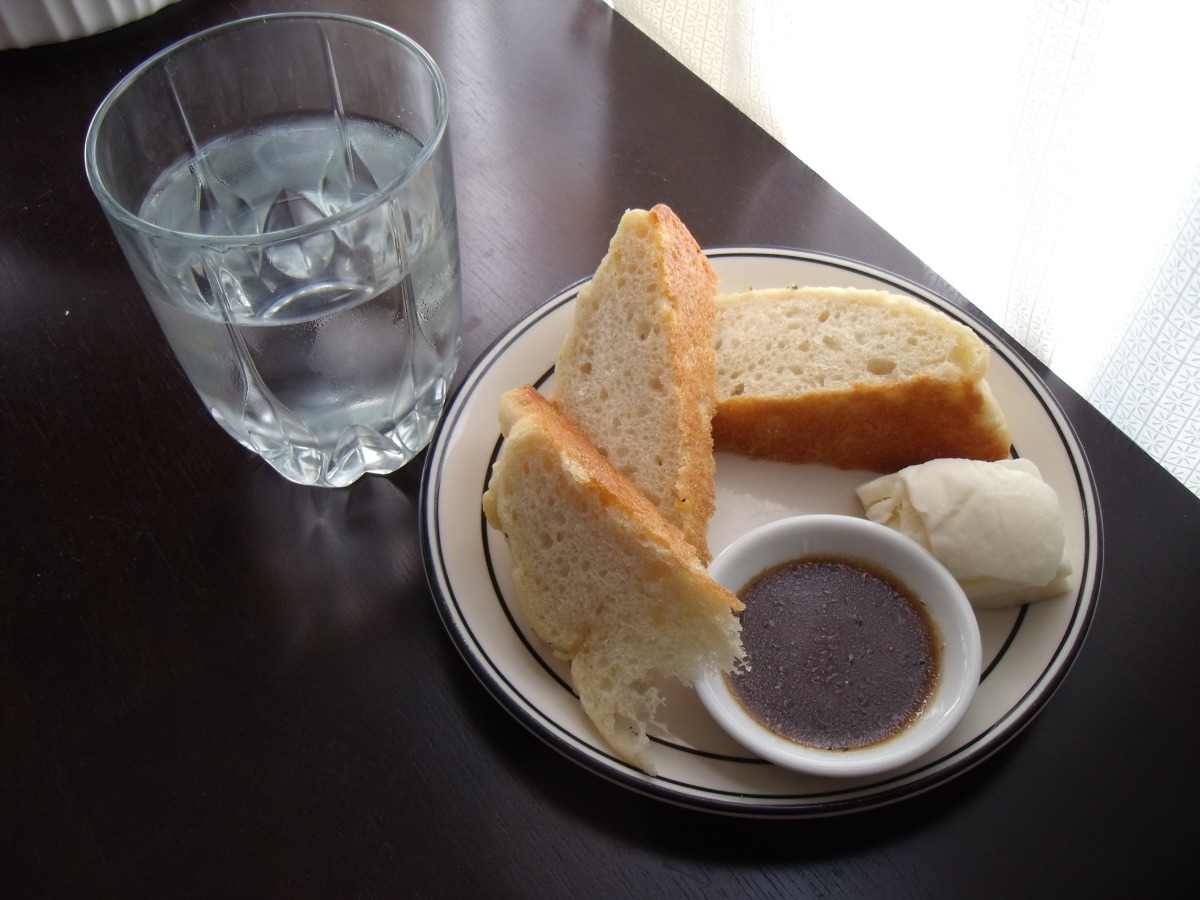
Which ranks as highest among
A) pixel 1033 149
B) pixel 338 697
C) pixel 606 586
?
pixel 1033 149

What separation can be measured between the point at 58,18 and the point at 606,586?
1.39 meters

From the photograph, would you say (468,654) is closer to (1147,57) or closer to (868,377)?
(868,377)

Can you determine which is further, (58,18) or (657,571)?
(58,18)

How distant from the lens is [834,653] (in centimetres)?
96

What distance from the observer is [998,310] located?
1506 millimetres

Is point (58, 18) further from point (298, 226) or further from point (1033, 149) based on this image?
point (1033, 149)

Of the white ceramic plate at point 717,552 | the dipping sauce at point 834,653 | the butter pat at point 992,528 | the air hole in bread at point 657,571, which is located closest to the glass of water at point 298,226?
the white ceramic plate at point 717,552

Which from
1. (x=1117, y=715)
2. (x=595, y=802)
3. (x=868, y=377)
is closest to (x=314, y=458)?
(x=595, y=802)

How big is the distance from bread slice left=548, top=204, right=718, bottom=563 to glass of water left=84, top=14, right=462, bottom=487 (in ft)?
0.54

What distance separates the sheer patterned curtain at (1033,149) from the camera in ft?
3.75

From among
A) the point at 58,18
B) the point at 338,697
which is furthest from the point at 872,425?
the point at 58,18

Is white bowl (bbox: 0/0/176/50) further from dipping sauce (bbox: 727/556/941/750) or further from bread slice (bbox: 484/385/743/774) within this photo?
dipping sauce (bbox: 727/556/941/750)

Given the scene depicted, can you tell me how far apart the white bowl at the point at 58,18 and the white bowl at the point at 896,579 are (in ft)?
4.64

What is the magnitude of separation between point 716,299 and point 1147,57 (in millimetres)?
Answer: 545
